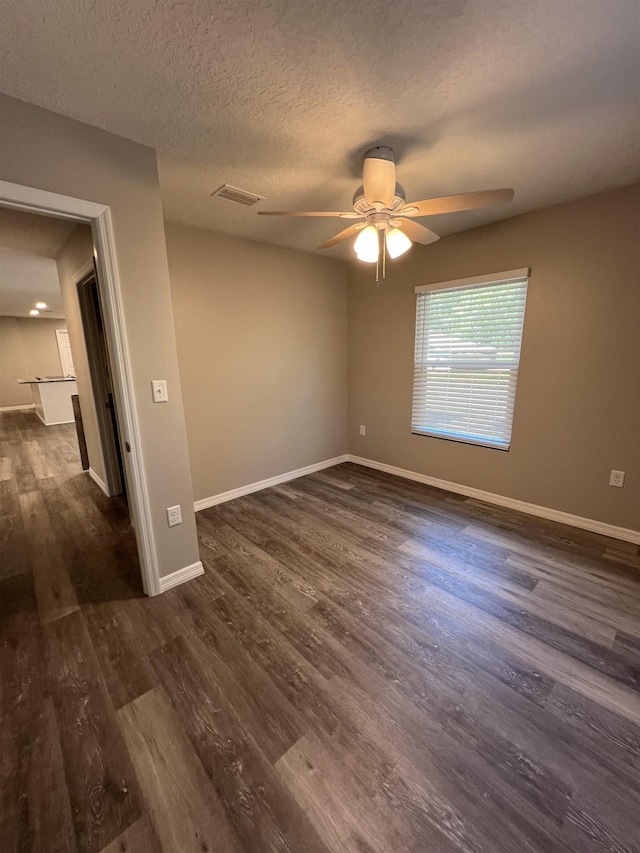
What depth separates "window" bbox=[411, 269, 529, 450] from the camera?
2.90 meters

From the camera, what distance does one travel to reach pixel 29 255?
3.49 meters

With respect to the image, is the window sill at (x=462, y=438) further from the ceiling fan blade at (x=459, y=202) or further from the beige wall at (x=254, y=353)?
the ceiling fan blade at (x=459, y=202)

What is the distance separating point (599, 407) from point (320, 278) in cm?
288

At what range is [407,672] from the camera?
1528mm

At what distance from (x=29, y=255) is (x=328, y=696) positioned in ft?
15.5

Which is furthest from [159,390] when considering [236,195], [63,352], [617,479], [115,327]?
[63,352]

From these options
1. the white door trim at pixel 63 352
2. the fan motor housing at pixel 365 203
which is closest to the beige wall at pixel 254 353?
the fan motor housing at pixel 365 203

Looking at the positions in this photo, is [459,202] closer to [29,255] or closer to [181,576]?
[181,576]

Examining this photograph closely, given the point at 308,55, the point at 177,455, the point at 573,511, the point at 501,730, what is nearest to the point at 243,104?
the point at 308,55

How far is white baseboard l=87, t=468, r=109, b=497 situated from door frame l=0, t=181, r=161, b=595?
1.98 m

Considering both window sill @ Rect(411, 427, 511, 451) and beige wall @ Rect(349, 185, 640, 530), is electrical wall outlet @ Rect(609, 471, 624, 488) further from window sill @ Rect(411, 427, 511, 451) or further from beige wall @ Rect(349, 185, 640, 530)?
window sill @ Rect(411, 427, 511, 451)

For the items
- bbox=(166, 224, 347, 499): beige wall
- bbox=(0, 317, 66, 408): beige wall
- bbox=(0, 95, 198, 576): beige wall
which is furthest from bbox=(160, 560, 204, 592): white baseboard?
bbox=(0, 317, 66, 408): beige wall

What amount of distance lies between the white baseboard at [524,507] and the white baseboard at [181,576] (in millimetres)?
2437

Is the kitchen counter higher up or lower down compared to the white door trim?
lower down
